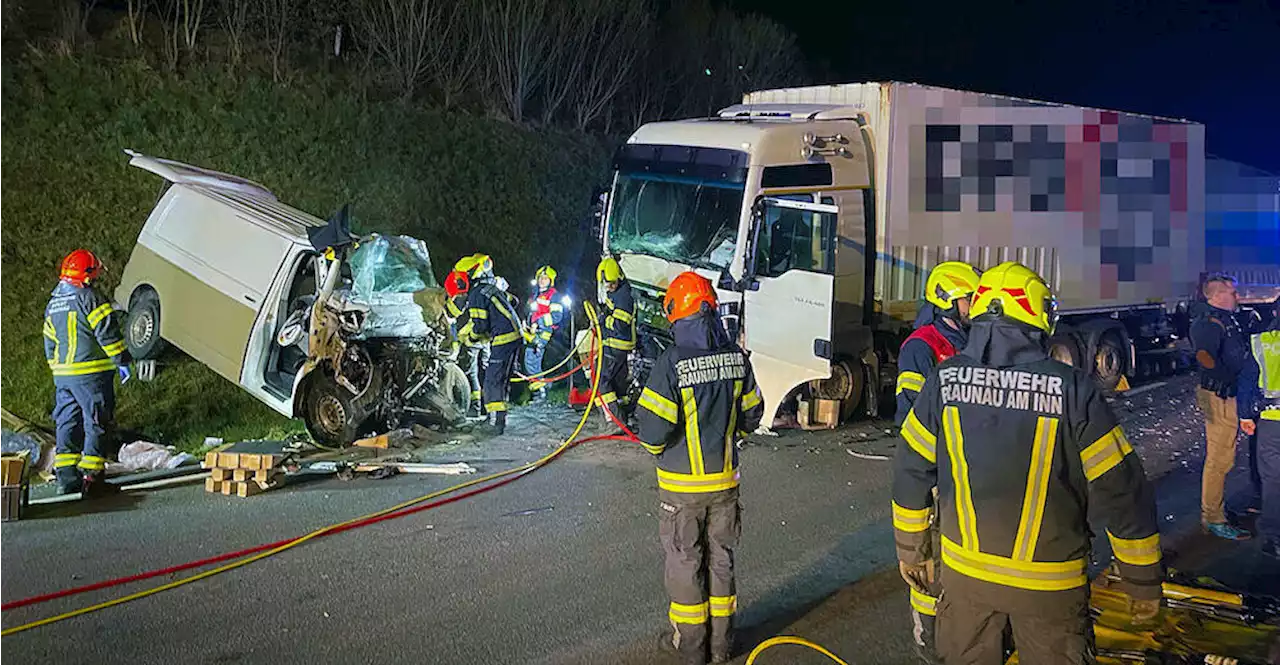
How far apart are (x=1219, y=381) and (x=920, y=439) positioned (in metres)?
4.74

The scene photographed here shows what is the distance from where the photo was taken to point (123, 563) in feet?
21.1

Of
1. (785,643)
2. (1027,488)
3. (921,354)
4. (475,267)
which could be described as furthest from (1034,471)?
(475,267)

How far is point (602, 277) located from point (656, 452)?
5.44 meters

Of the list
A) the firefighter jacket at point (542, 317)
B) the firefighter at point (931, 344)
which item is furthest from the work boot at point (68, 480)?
the firefighter at point (931, 344)

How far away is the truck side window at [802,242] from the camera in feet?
33.9

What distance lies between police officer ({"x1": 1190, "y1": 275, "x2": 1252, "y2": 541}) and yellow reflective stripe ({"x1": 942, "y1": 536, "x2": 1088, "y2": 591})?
4545 millimetres

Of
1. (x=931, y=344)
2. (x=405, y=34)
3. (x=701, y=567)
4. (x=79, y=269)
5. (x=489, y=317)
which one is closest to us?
(x=701, y=567)

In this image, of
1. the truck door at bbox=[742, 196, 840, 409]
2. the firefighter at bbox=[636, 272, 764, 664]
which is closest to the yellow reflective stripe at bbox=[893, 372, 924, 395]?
the firefighter at bbox=[636, 272, 764, 664]

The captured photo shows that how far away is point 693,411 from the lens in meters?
4.92

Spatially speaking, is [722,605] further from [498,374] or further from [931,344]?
[498,374]

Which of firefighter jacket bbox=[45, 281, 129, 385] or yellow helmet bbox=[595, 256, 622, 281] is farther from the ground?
yellow helmet bbox=[595, 256, 622, 281]

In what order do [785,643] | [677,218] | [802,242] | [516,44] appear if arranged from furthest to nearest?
1. [516,44]
2. [677,218]
3. [802,242]
4. [785,643]

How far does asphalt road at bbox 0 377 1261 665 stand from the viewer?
5320 mm

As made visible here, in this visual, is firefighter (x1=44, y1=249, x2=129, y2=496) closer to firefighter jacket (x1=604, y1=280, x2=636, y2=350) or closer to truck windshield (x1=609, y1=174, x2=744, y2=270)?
firefighter jacket (x1=604, y1=280, x2=636, y2=350)
